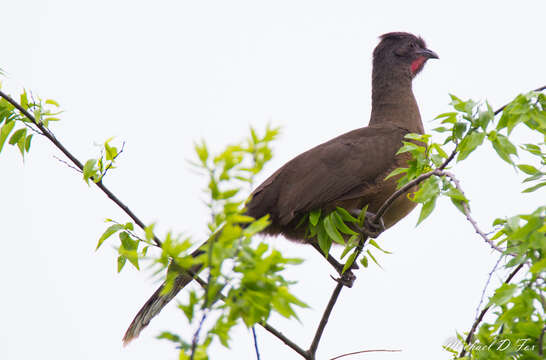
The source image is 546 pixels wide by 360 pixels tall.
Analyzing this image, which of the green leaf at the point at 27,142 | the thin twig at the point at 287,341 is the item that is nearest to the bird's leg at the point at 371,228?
the thin twig at the point at 287,341

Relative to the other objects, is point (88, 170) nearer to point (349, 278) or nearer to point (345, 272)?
point (345, 272)

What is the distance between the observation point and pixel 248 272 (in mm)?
1783

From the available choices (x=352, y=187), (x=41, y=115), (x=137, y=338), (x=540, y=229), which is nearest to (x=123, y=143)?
(x=41, y=115)

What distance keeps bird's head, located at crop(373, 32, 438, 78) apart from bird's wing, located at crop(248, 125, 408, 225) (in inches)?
65.5

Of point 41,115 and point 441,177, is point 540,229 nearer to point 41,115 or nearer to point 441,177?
point 441,177

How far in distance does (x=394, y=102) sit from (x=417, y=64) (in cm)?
73

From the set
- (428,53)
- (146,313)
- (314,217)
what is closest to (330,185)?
(314,217)

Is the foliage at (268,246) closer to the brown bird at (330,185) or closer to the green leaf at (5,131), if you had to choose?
the green leaf at (5,131)

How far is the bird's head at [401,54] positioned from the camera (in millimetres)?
6195

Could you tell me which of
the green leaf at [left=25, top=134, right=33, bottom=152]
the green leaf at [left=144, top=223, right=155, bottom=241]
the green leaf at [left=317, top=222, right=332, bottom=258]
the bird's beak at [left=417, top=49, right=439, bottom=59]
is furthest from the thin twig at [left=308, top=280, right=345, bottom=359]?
the bird's beak at [left=417, top=49, right=439, bottom=59]

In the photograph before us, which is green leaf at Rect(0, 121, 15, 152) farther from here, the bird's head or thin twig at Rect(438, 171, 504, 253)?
the bird's head

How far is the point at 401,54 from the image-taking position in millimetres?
Answer: 6242

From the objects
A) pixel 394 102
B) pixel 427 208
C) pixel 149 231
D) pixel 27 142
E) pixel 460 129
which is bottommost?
pixel 149 231

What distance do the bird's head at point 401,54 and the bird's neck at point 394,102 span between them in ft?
0.35
